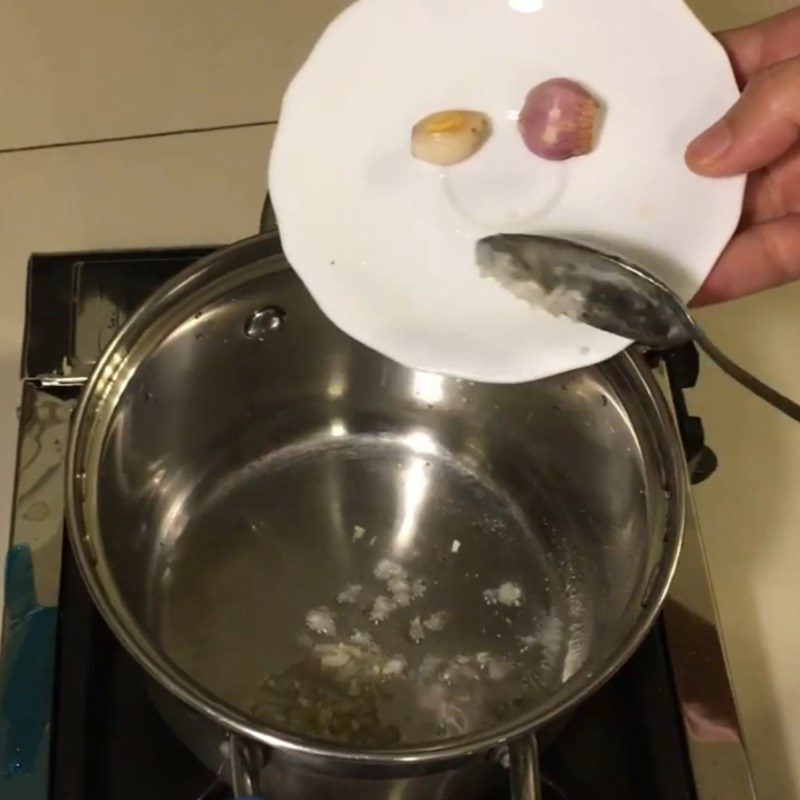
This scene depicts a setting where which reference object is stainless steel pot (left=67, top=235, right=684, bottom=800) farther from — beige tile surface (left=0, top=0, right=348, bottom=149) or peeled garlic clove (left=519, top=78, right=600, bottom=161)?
beige tile surface (left=0, top=0, right=348, bottom=149)

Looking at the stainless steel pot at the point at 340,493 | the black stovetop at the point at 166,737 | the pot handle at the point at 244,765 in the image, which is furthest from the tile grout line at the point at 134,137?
the pot handle at the point at 244,765

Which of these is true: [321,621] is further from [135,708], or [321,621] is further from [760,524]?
[760,524]

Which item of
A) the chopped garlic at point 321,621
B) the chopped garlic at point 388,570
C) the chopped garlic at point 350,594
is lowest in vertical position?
the chopped garlic at point 321,621

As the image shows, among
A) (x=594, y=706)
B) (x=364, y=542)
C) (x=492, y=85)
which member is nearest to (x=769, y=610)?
(x=594, y=706)

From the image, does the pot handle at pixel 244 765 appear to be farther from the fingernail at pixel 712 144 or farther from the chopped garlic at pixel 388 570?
the fingernail at pixel 712 144

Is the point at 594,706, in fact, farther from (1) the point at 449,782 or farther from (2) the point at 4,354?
(2) the point at 4,354

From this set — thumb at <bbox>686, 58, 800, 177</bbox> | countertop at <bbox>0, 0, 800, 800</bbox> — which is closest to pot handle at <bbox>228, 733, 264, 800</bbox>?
countertop at <bbox>0, 0, 800, 800</bbox>
